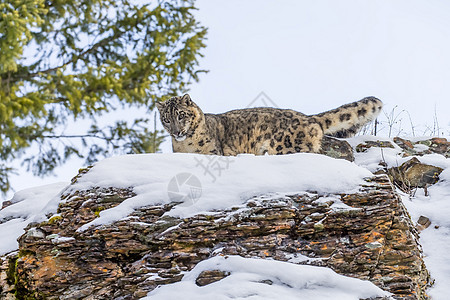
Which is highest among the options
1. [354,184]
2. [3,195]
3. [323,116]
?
[323,116]

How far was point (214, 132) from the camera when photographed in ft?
30.3

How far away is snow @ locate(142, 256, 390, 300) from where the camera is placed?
14.9 ft

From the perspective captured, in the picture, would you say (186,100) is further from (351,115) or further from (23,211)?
(23,211)

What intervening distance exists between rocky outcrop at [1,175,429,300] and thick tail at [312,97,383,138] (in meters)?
3.09

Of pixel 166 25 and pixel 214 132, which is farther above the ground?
pixel 166 25

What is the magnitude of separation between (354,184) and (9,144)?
1390 centimetres

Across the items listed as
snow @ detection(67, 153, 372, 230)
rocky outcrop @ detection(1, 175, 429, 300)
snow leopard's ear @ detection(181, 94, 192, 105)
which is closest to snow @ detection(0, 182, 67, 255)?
snow @ detection(67, 153, 372, 230)

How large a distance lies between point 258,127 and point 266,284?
449 cm

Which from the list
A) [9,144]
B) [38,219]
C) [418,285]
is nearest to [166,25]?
[9,144]

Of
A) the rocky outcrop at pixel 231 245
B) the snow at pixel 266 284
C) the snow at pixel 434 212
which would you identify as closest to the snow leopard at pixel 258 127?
the snow at pixel 434 212

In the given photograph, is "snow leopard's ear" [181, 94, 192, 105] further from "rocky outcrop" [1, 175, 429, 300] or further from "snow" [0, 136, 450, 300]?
"rocky outcrop" [1, 175, 429, 300]

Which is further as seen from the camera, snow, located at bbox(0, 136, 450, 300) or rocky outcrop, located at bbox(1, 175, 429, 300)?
rocky outcrop, located at bbox(1, 175, 429, 300)

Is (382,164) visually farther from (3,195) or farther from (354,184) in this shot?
(3,195)

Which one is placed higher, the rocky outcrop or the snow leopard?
the snow leopard
